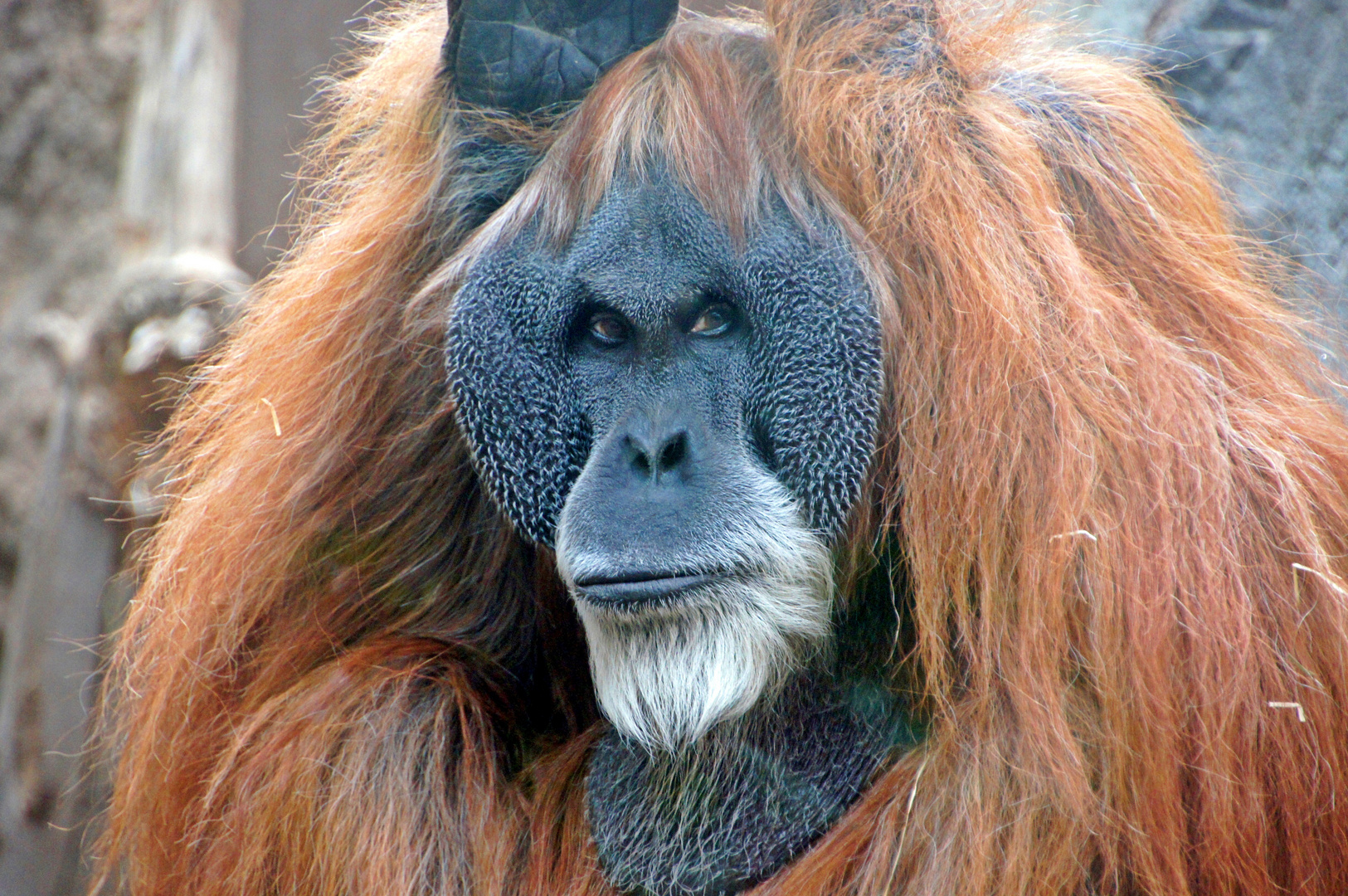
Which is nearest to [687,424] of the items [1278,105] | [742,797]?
[742,797]

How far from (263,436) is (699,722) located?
753 millimetres

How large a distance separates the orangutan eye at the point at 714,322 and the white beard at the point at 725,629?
0.59ft

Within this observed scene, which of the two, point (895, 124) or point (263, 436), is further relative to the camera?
point (263, 436)

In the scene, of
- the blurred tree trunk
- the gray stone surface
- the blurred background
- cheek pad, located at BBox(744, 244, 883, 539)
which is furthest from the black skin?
the gray stone surface

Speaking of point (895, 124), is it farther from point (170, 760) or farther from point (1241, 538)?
point (170, 760)

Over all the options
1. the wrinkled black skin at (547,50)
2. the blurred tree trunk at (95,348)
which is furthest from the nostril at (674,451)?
the blurred tree trunk at (95,348)

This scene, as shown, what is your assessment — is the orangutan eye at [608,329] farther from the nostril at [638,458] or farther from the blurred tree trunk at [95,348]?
the blurred tree trunk at [95,348]

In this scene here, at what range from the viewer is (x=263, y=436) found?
175 centimetres

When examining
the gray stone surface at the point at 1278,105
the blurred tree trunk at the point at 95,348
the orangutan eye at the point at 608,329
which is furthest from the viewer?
the blurred tree trunk at the point at 95,348

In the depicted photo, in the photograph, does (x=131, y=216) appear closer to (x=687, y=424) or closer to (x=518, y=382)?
(x=518, y=382)

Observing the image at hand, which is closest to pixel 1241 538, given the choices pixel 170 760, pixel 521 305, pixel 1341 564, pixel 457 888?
pixel 1341 564

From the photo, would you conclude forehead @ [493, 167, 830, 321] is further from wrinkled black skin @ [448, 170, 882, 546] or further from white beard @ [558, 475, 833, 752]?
white beard @ [558, 475, 833, 752]

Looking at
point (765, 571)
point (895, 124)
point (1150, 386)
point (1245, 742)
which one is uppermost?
point (895, 124)

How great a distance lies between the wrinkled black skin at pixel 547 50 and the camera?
5.06 ft
